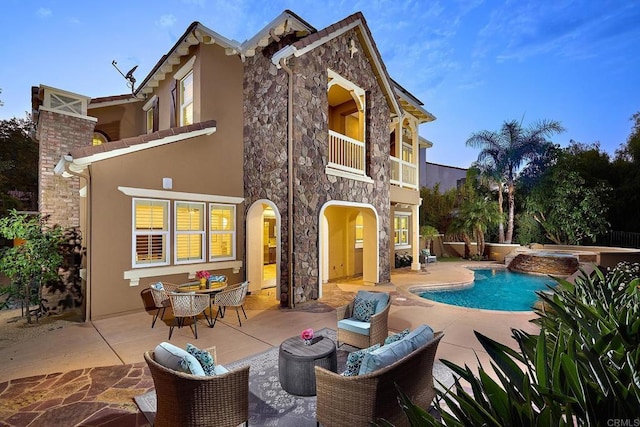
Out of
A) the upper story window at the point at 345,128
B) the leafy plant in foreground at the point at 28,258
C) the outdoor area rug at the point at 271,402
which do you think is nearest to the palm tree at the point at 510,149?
the upper story window at the point at 345,128

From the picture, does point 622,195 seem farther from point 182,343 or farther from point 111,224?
point 111,224

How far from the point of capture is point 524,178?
19.4 m

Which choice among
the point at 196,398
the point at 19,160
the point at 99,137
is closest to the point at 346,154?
the point at 196,398

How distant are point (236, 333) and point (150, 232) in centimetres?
367

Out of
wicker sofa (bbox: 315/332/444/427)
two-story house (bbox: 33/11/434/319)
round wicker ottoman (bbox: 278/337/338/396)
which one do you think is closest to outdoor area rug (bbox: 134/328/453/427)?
round wicker ottoman (bbox: 278/337/338/396)

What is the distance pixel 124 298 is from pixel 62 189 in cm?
398

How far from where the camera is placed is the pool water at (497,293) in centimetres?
980

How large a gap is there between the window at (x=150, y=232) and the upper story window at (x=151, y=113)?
217 inches

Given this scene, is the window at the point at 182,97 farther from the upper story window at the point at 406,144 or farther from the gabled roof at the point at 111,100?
the upper story window at the point at 406,144

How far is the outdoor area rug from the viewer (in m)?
3.29

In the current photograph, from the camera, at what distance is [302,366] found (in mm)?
3662

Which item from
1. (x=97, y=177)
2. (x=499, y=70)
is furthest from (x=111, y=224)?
(x=499, y=70)

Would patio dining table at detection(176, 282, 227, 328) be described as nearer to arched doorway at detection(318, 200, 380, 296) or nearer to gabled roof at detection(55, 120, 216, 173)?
gabled roof at detection(55, 120, 216, 173)

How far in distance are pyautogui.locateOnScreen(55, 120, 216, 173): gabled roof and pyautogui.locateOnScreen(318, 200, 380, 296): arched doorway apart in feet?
16.5
